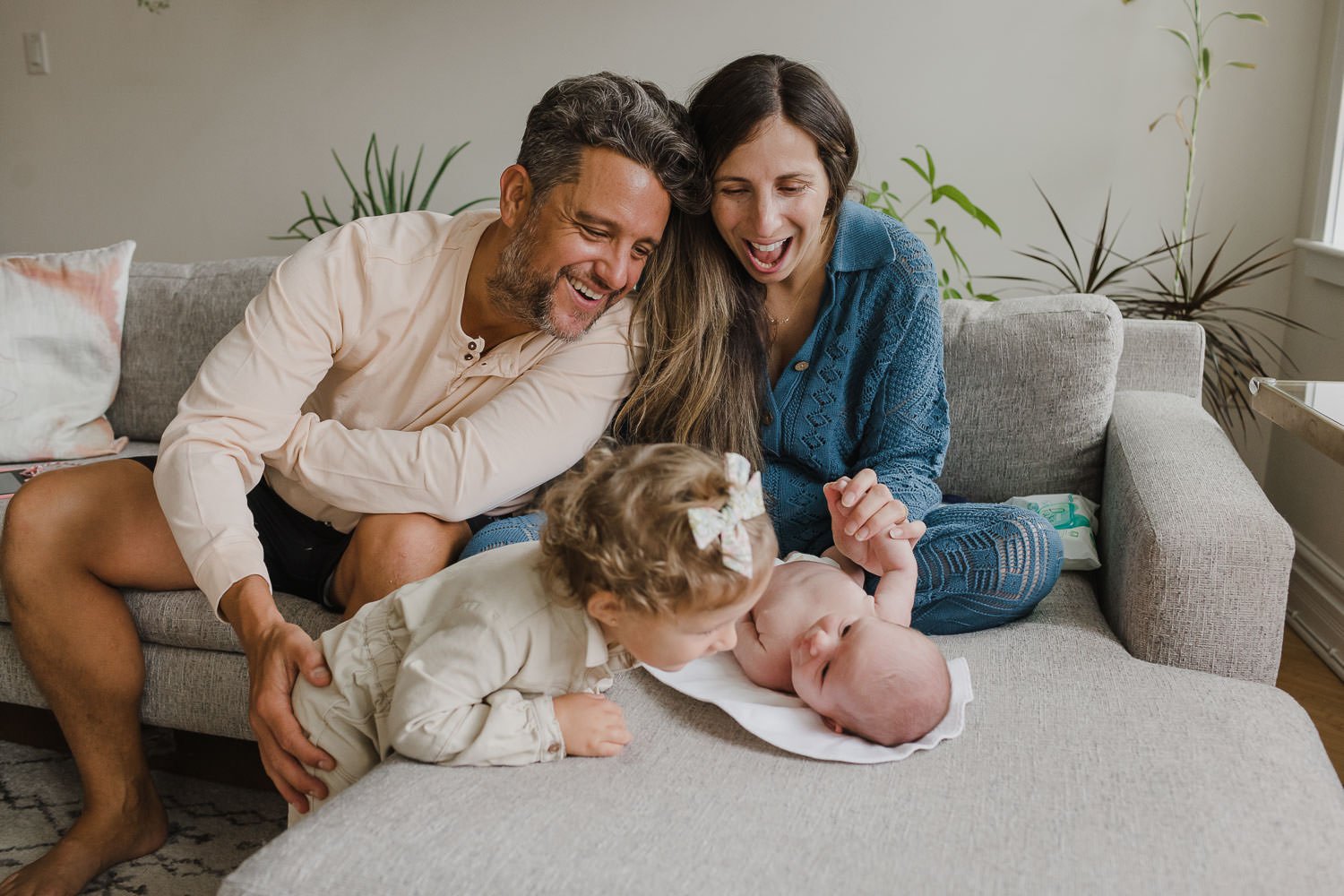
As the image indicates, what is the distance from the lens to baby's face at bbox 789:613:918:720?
4.16ft

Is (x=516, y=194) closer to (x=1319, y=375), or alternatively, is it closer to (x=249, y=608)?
(x=249, y=608)

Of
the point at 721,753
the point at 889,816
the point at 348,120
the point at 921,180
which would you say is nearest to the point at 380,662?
the point at 721,753

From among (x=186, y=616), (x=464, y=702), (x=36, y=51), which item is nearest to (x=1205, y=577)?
(x=464, y=702)

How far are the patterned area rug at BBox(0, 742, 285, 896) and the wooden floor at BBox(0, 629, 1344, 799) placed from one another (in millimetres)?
20

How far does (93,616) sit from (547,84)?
7.36ft

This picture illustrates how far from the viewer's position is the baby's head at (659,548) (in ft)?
3.50

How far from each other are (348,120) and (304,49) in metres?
0.29

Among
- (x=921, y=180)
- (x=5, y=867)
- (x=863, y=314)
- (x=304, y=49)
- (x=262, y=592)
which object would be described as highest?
(x=304, y=49)

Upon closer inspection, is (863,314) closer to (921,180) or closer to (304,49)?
(921,180)

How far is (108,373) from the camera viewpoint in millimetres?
2381

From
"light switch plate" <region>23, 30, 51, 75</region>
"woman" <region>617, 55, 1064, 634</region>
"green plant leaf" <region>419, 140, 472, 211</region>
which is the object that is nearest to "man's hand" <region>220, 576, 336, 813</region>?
"woman" <region>617, 55, 1064, 634</region>

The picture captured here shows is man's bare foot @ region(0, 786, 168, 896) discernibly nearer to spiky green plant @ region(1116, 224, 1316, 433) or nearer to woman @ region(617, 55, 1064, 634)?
woman @ region(617, 55, 1064, 634)

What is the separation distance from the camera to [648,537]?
1071 mm

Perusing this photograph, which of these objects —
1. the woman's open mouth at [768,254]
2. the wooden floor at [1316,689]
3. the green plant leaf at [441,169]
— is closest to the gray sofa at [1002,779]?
the woman's open mouth at [768,254]
